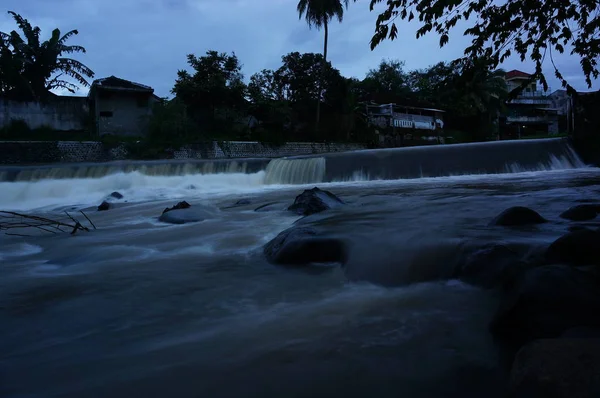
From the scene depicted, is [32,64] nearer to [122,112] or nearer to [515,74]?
[122,112]

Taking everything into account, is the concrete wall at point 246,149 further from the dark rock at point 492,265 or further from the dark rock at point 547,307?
the dark rock at point 547,307

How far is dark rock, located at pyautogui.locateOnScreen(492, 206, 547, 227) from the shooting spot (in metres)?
4.27

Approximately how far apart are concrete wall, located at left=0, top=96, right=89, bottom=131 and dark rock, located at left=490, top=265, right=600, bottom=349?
87.0 ft

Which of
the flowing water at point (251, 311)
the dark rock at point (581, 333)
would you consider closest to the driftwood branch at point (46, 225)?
the flowing water at point (251, 311)

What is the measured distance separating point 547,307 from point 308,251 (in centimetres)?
206

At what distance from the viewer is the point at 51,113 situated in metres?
24.3

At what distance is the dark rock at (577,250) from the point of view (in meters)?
2.71

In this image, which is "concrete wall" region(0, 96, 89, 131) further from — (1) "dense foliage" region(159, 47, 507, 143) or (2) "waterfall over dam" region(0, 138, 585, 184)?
(2) "waterfall over dam" region(0, 138, 585, 184)

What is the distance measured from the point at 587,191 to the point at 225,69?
21564 mm

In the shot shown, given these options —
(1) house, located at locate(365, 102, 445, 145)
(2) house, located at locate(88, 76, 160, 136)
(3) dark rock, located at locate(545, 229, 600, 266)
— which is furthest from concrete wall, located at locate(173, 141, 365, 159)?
(3) dark rock, located at locate(545, 229, 600, 266)

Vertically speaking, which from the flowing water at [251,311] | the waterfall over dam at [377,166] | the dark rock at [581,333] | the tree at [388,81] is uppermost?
the tree at [388,81]

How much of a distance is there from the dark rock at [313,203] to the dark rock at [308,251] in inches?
104

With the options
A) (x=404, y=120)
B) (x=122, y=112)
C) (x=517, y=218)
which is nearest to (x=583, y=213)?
(x=517, y=218)

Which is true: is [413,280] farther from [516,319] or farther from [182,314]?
[182,314]
